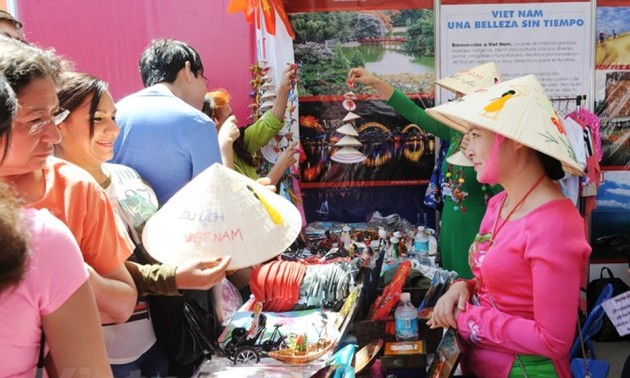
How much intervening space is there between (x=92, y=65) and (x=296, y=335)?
2760 mm

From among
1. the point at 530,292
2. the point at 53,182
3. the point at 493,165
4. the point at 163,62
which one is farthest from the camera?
the point at 163,62

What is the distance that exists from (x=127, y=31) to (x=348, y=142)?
1670 mm

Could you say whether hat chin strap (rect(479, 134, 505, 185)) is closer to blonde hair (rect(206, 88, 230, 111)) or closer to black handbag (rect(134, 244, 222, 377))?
black handbag (rect(134, 244, 222, 377))

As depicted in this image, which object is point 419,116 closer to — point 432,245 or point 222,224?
point 432,245

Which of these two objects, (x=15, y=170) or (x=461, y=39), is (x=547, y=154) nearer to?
(x=15, y=170)

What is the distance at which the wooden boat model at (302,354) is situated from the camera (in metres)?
2.08

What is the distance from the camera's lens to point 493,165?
1.91 meters

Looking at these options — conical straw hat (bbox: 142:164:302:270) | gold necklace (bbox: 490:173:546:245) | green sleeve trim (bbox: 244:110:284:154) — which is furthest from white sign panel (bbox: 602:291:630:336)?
green sleeve trim (bbox: 244:110:284:154)

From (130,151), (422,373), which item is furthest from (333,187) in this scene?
(422,373)

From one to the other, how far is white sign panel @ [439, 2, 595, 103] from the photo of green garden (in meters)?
0.15

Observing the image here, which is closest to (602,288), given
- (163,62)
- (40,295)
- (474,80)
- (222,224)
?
(474,80)

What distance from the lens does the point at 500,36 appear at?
436 cm

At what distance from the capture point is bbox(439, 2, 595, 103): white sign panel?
170 inches

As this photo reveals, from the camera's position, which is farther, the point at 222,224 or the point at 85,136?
the point at 85,136
